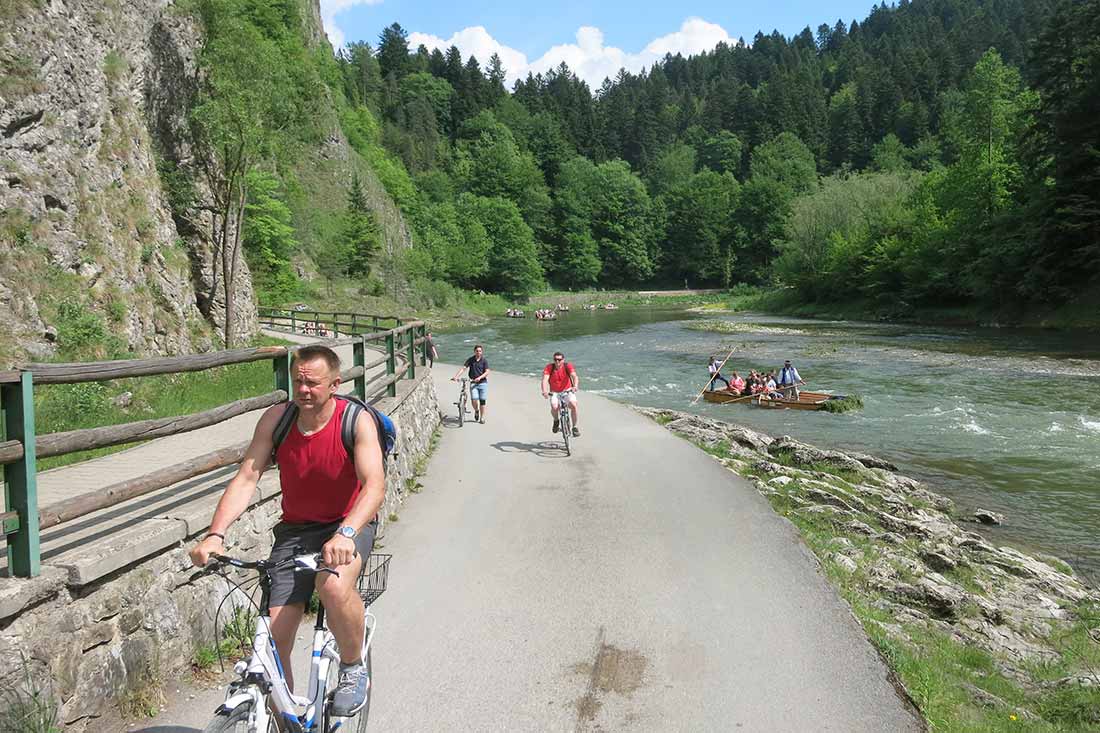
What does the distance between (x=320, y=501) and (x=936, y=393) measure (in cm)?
2474

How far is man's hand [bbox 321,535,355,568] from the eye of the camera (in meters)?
3.16

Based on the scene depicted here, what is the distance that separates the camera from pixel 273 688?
3.10m

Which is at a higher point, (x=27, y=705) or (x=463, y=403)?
(x=27, y=705)

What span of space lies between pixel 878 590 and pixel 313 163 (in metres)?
70.6

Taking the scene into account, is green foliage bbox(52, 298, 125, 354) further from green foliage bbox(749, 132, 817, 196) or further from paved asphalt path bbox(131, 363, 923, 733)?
green foliage bbox(749, 132, 817, 196)

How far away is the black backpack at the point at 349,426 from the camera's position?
354 centimetres

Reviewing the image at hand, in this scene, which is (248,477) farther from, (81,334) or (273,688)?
(81,334)

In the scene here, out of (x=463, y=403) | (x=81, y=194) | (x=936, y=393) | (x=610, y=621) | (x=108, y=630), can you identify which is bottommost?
(x=936, y=393)

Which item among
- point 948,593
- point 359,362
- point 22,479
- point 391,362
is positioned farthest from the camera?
point 391,362

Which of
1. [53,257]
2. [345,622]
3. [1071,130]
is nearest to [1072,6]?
[1071,130]

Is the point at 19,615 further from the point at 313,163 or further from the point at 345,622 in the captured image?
the point at 313,163

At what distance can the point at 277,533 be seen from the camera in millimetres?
3658

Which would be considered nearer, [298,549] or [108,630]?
[298,549]

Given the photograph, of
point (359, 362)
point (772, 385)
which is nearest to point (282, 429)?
point (359, 362)
